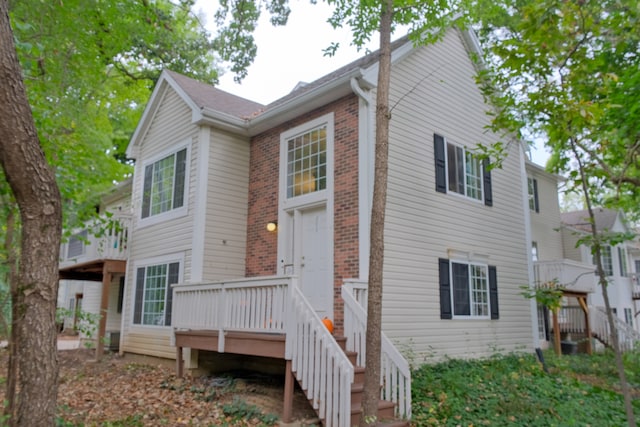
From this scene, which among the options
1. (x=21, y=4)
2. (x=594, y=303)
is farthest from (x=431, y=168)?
(x=594, y=303)

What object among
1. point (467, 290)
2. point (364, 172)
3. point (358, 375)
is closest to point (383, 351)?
point (358, 375)

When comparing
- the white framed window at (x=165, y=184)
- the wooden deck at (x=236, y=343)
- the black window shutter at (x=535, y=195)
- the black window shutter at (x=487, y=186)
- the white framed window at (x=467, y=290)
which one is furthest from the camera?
the black window shutter at (x=535, y=195)

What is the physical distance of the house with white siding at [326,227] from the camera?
777 cm

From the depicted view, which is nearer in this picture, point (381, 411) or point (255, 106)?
point (381, 411)

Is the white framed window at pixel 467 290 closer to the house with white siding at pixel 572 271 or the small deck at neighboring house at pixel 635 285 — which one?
the house with white siding at pixel 572 271

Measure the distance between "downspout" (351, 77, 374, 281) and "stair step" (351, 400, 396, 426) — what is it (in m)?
2.24

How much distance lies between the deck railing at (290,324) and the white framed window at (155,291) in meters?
1.92

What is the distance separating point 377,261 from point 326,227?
3.49 m

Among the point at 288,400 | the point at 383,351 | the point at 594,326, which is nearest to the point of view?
the point at 288,400

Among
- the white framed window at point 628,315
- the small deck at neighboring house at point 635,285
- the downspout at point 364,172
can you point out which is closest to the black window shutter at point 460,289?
the downspout at point 364,172

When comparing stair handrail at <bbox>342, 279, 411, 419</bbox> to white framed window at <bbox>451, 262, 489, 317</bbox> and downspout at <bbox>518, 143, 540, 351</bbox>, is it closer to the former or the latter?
white framed window at <bbox>451, 262, 489, 317</bbox>

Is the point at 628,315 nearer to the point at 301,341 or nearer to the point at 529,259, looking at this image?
Result: the point at 529,259

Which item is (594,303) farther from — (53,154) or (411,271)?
(53,154)

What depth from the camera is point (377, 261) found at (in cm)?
566
